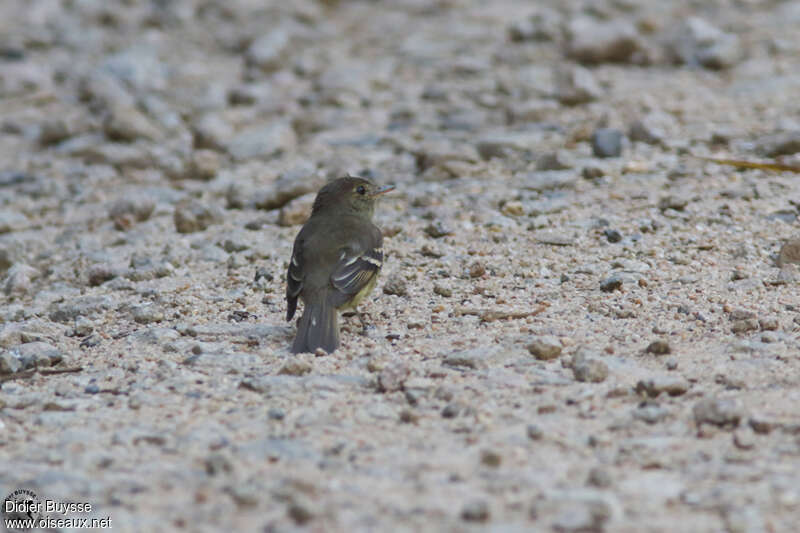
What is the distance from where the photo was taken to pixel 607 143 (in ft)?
27.1


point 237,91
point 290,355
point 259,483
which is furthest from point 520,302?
point 237,91

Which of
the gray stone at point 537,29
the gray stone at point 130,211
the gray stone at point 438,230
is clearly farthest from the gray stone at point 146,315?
the gray stone at point 537,29

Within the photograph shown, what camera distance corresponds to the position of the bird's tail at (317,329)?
5266 millimetres

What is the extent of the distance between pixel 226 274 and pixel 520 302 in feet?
6.58

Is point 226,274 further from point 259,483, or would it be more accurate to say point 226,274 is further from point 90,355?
point 259,483

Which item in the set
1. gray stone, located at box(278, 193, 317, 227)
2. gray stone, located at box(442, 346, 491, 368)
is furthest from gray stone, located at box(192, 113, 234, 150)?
gray stone, located at box(442, 346, 491, 368)

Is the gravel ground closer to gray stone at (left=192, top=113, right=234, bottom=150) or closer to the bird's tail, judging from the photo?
gray stone at (left=192, top=113, right=234, bottom=150)

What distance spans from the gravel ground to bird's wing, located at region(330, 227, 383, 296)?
→ 0.72 ft

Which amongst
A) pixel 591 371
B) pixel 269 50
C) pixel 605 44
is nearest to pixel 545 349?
pixel 591 371

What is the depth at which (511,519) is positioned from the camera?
10.9 ft

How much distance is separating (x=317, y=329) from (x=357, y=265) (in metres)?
0.62

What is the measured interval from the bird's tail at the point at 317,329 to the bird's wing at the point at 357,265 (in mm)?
198

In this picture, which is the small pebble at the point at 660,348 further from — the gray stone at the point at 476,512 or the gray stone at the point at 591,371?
the gray stone at the point at 476,512

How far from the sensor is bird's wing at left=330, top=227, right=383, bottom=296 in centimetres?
575
